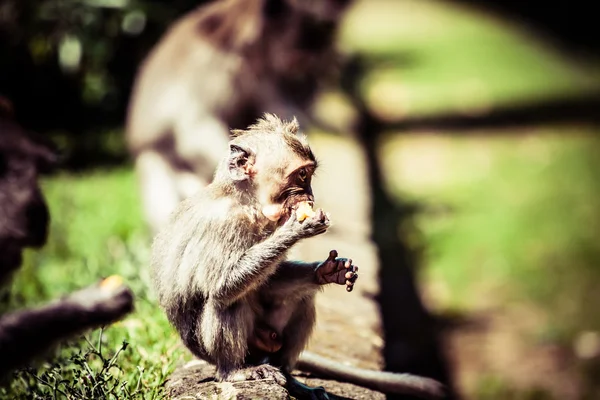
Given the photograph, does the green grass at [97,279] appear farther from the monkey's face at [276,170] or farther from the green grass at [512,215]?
the green grass at [512,215]

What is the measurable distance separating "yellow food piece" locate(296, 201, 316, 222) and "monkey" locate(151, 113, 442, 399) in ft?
0.10

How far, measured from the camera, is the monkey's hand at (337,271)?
10.8ft

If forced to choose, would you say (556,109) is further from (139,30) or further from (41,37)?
(41,37)

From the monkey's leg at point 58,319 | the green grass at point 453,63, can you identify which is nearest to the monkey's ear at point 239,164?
the monkey's leg at point 58,319

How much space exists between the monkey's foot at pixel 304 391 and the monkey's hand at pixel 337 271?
47 cm

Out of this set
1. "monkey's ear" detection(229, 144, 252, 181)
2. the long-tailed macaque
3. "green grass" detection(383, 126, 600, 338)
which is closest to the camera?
"monkey's ear" detection(229, 144, 252, 181)

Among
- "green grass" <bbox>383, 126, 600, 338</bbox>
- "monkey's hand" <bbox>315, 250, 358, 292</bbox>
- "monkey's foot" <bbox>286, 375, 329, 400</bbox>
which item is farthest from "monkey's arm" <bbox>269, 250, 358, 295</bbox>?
"green grass" <bbox>383, 126, 600, 338</bbox>

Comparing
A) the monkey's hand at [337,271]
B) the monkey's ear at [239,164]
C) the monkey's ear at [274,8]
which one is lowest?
the monkey's hand at [337,271]

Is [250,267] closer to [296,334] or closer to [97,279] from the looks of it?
[296,334]

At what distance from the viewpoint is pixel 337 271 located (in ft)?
11.0

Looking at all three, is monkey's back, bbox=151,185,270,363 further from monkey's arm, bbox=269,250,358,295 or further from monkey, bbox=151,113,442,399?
monkey's arm, bbox=269,250,358,295

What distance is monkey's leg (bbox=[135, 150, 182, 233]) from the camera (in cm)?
641

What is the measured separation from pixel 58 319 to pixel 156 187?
383 cm

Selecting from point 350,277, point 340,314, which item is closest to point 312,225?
point 350,277
